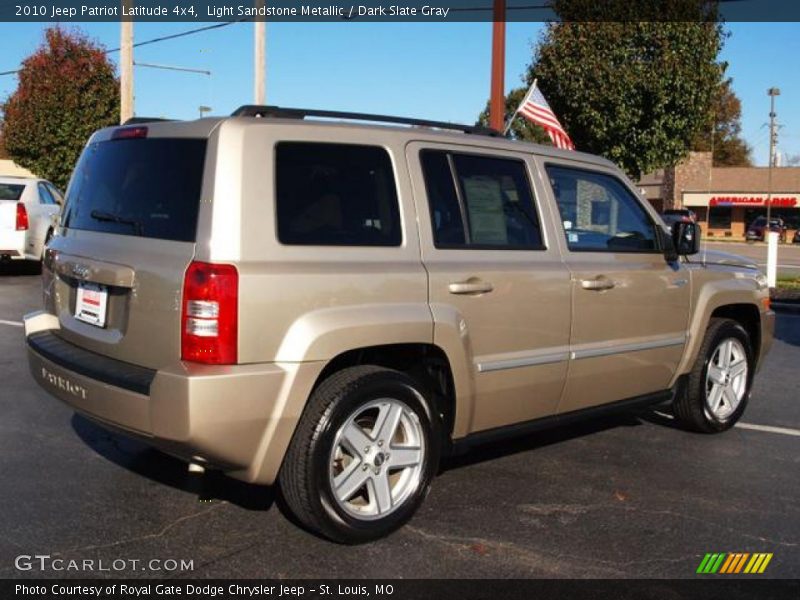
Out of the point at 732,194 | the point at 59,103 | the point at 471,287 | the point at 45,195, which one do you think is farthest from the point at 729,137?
the point at 471,287

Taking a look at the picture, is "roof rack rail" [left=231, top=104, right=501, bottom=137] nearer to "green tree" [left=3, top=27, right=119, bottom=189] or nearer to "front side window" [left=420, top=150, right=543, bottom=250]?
"front side window" [left=420, top=150, right=543, bottom=250]

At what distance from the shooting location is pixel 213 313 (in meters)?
3.34

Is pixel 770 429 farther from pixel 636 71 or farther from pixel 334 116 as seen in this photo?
pixel 636 71

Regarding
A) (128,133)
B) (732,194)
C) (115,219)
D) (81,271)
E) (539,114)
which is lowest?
(81,271)

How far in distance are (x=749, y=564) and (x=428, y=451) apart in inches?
59.0

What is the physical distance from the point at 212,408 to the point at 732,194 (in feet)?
187

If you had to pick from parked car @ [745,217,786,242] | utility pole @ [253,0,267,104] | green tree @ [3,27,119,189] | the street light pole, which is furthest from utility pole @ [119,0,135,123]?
parked car @ [745,217,786,242]

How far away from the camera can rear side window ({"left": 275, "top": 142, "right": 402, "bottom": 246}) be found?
362 cm

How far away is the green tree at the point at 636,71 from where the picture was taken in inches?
648

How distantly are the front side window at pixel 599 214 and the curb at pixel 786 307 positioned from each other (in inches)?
343

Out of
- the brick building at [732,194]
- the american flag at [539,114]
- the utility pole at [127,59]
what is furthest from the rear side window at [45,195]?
the brick building at [732,194]

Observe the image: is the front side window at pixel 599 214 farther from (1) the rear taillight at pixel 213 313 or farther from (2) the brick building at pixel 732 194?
(2) the brick building at pixel 732 194

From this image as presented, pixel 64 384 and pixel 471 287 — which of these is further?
pixel 471 287
